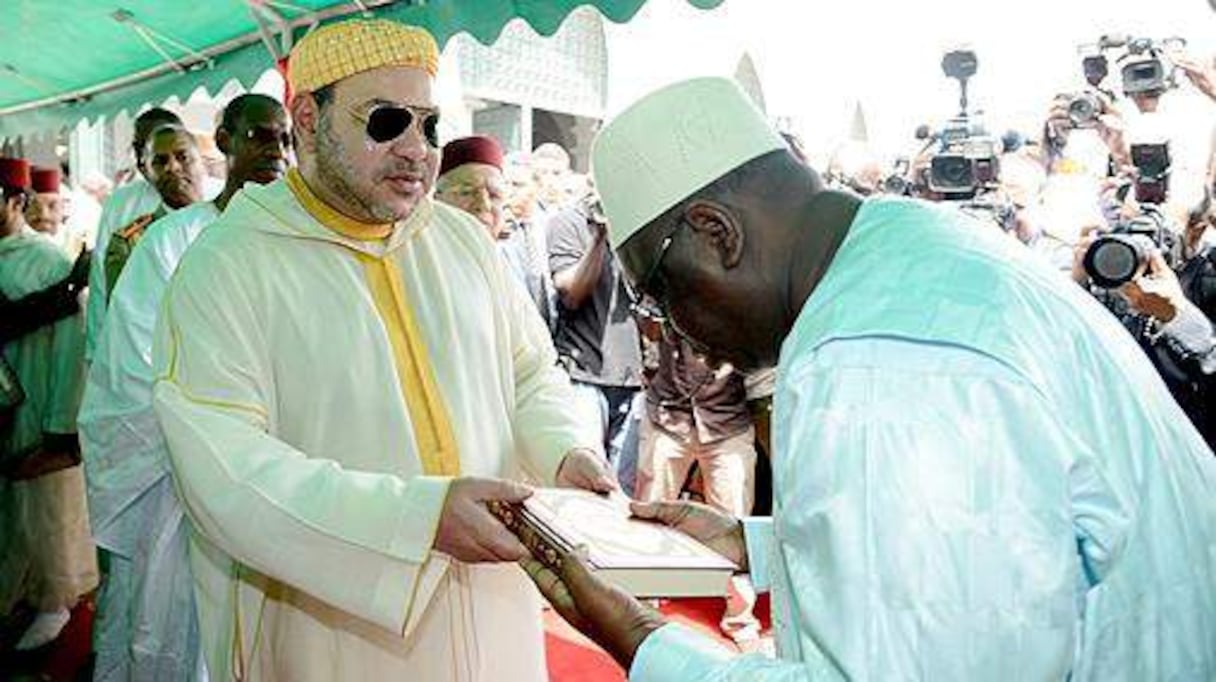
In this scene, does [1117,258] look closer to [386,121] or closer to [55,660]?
[386,121]

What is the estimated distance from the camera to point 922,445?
120cm

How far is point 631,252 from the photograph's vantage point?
166 cm

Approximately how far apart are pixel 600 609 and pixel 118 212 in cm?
397

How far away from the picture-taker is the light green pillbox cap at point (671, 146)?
1579 millimetres

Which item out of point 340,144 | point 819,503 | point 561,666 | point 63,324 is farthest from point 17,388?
point 819,503

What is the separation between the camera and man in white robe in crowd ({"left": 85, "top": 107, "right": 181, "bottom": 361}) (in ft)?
15.1

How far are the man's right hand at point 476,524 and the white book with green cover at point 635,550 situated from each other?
0.20ft

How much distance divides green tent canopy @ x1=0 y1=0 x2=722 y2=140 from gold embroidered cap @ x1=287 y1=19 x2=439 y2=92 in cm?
145

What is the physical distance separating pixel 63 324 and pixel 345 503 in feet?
12.6

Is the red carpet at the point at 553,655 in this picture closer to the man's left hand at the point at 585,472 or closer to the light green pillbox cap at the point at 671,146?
the man's left hand at the point at 585,472

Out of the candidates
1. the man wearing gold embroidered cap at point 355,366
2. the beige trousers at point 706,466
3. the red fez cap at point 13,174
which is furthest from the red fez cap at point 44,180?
the man wearing gold embroidered cap at point 355,366

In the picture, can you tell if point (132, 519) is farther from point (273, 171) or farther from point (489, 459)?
point (489, 459)

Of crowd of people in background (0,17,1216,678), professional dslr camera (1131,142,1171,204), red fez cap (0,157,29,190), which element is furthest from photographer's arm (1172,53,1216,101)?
red fez cap (0,157,29,190)

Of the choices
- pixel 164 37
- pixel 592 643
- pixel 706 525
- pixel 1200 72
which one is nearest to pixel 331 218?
pixel 706 525
